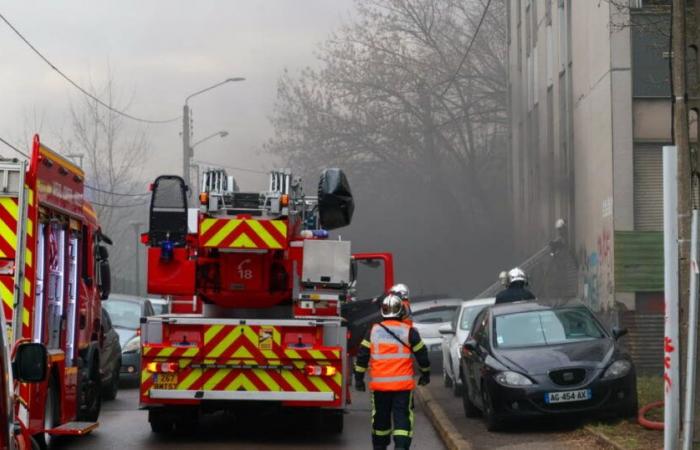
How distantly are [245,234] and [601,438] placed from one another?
4301 millimetres

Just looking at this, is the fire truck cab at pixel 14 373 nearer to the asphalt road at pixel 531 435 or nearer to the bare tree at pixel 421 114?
the asphalt road at pixel 531 435

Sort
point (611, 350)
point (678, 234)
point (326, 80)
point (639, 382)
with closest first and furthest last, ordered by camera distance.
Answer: point (678, 234)
point (611, 350)
point (639, 382)
point (326, 80)

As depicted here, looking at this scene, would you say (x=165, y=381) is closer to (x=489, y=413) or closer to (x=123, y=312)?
(x=489, y=413)

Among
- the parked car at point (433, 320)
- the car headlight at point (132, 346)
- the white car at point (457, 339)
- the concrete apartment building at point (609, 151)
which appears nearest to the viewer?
the white car at point (457, 339)

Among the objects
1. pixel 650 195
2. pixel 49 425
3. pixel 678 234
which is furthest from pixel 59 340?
pixel 650 195

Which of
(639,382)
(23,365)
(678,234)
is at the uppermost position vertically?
(678,234)

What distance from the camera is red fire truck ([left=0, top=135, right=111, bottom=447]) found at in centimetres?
1023

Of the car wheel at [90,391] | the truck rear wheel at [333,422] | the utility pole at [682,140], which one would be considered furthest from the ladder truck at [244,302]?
the utility pole at [682,140]

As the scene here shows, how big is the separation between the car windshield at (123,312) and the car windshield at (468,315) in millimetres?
5984

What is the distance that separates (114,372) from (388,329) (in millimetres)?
8014

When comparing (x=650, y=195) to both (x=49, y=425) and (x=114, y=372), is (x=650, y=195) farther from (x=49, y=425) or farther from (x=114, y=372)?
(x=49, y=425)

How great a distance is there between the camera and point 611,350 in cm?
1411

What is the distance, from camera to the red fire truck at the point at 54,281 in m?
10.2

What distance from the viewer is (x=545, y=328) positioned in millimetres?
14859
